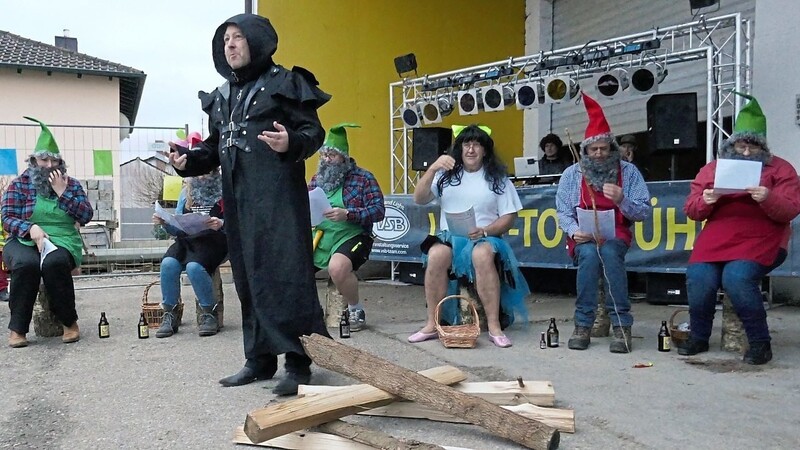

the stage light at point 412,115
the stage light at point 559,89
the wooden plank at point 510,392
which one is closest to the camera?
the wooden plank at point 510,392

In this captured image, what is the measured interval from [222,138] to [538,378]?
204cm

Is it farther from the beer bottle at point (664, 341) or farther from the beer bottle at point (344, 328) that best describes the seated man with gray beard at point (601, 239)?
the beer bottle at point (344, 328)

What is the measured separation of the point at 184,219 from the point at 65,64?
1686cm

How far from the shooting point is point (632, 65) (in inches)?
318

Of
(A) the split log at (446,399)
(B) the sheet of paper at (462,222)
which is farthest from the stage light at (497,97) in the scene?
(A) the split log at (446,399)

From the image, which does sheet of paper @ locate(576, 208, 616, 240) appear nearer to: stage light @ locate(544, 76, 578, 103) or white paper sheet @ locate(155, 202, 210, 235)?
white paper sheet @ locate(155, 202, 210, 235)

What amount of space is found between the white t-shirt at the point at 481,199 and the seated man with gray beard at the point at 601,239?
505mm

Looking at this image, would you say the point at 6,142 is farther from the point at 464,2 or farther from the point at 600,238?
the point at 600,238

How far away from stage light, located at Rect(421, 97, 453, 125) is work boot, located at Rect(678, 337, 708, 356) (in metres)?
5.93

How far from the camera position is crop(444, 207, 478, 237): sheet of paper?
4.80 metres

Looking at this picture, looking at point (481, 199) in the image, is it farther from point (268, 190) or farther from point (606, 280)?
point (268, 190)

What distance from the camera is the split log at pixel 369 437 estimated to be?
235 cm

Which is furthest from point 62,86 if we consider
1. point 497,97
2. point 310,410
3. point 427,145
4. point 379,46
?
point 310,410

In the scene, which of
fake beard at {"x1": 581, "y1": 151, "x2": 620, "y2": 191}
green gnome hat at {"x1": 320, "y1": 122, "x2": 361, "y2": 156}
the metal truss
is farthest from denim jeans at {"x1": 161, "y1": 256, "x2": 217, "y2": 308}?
the metal truss
